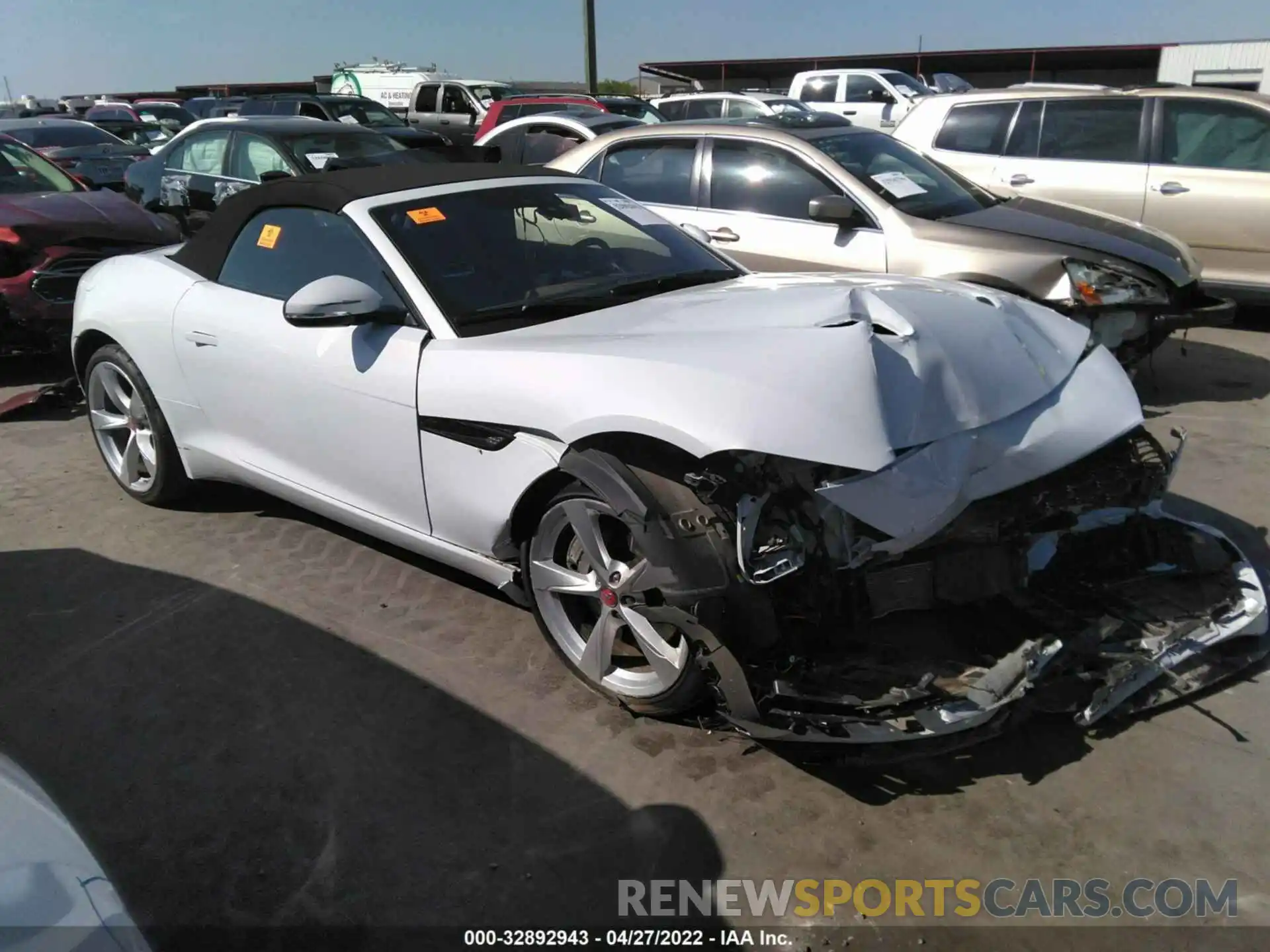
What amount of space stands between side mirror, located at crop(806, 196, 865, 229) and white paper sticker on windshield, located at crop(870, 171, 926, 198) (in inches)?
10.6

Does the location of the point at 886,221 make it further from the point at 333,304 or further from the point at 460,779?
the point at 460,779

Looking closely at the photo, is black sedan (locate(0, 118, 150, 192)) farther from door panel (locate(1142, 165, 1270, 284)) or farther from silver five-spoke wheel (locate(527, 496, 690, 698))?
silver five-spoke wheel (locate(527, 496, 690, 698))

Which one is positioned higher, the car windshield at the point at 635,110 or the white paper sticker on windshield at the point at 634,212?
the car windshield at the point at 635,110

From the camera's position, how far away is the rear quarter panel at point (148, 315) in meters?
4.32

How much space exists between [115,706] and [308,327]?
142cm

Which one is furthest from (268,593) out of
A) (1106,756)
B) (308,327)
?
(1106,756)

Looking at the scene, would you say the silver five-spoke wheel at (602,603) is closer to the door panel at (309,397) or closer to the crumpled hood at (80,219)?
the door panel at (309,397)

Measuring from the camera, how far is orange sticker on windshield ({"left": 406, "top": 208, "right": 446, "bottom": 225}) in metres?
3.72

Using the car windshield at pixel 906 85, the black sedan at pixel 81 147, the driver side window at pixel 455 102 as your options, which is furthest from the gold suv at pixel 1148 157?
the driver side window at pixel 455 102

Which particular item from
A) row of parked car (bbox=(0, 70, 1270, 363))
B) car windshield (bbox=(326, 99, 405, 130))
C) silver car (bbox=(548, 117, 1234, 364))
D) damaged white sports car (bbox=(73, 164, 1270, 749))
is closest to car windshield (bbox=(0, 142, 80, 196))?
row of parked car (bbox=(0, 70, 1270, 363))

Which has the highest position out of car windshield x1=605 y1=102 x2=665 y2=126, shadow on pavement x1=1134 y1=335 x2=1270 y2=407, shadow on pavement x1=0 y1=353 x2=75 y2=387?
car windshield x1=605 y1=102 x2=665 y2=126

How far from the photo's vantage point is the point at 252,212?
13.9 ft

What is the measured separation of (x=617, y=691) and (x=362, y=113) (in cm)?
1601

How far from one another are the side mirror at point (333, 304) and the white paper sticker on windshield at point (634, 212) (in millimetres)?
1288
